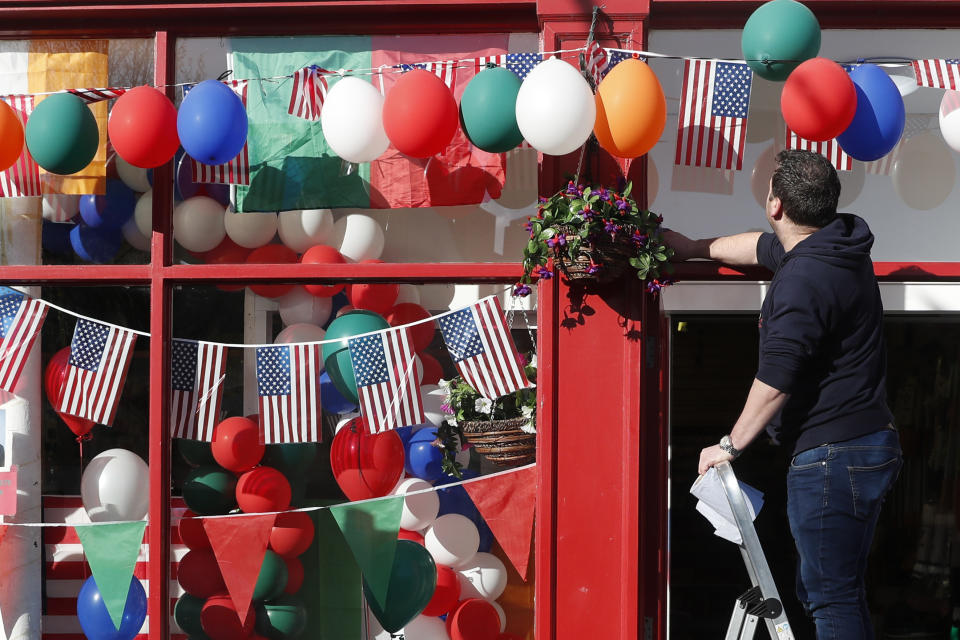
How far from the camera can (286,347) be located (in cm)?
456

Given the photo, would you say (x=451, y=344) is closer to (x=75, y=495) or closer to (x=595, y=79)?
(x=595, y=79)

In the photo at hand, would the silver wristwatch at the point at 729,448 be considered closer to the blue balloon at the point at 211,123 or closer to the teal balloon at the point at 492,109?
the teal balloon at the point at 492,109

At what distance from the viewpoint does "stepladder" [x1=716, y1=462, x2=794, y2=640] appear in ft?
10.9

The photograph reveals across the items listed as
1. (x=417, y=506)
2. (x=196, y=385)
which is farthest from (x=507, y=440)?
(x=196, y=385)

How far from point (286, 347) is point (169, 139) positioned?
1.01 metres

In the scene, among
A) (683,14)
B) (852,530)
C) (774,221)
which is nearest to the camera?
(852,530)

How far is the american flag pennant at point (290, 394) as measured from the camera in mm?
4539

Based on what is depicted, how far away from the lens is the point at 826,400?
3486mm

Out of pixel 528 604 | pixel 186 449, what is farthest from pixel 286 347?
pixel 528 604

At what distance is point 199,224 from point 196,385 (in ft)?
2.35

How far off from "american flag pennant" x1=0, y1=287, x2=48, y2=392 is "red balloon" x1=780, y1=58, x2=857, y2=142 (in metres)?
3.31

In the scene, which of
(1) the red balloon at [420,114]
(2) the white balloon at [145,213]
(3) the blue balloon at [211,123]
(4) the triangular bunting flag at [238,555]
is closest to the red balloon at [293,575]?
(4) the triangular bunting flag at [238,555]

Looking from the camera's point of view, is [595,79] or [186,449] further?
[186,449]

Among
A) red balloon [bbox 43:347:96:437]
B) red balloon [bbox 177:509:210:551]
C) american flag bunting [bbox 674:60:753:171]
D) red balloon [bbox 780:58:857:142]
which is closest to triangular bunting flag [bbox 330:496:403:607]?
red balloon [bbox 177:509:210:551]
